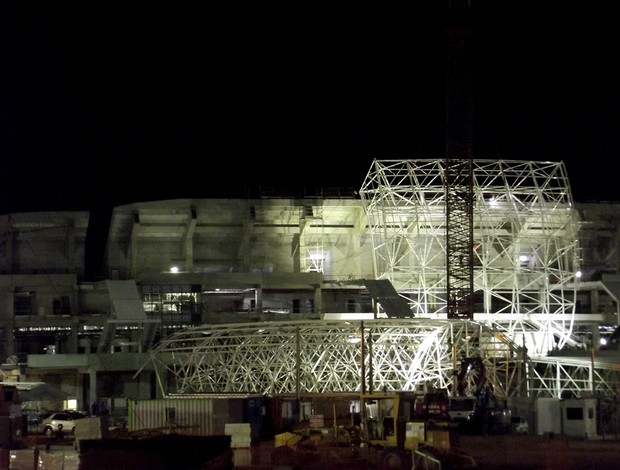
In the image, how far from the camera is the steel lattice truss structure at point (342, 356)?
66688mm

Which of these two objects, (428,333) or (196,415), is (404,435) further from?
(428,333)

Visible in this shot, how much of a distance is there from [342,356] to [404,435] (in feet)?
98.3

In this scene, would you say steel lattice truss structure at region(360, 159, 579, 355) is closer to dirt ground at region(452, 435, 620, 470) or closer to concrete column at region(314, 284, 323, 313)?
concrete column at region(314, 284, 323, 313)

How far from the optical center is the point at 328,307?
99.1 metres

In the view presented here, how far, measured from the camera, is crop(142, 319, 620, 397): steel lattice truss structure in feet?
219

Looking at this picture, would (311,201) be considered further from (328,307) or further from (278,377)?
(278,377)

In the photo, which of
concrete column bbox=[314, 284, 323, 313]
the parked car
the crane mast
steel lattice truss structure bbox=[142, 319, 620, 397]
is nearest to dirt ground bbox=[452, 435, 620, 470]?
steel lattice truss structure bbox=[142, 319, 620, 397]

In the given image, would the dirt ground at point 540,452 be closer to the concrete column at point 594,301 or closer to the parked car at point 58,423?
the parked car at point 58,423

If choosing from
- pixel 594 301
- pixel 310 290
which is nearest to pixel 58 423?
pixel 310 290

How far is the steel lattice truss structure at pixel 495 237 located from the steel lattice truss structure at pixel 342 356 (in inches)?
445

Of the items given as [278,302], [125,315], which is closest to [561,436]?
[125,315]

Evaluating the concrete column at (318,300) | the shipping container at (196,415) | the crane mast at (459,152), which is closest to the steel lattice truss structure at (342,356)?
the crane mast at (459,152)

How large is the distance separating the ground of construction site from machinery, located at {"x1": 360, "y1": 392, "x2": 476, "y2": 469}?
881 mm

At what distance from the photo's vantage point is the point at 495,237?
85.0 m
